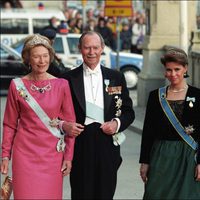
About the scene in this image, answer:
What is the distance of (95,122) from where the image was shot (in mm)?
7523

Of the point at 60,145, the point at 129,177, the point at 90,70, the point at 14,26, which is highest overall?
the point at 90,70

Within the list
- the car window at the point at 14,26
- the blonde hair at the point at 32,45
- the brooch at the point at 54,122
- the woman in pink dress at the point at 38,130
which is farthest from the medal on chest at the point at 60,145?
the car window at the point at 14,26

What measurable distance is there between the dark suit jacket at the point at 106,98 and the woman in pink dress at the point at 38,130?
19 centimetres

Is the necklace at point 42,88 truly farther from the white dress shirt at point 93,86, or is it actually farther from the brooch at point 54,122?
the white dress shirt at point 93,86

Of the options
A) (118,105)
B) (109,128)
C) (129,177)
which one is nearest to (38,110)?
(109,128)

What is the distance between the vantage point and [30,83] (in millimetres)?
7391

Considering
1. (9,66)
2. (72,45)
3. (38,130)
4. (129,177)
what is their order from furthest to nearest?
(72,45) < (9,66) < (129,177) < (38,130)

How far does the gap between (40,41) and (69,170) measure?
38.5 inches

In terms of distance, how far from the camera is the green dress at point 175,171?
23.6 feet

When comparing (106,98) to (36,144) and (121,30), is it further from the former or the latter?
(121,30)

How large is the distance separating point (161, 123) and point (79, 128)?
1.99ft

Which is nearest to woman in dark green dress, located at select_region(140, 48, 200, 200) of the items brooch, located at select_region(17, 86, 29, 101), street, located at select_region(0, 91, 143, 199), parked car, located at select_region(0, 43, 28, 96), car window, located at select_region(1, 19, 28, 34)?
brooch, located at select_region(17, 86, 29, 101)

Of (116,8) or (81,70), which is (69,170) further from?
(116,8)

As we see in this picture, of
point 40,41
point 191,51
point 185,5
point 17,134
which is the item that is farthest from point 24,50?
point 185,5
